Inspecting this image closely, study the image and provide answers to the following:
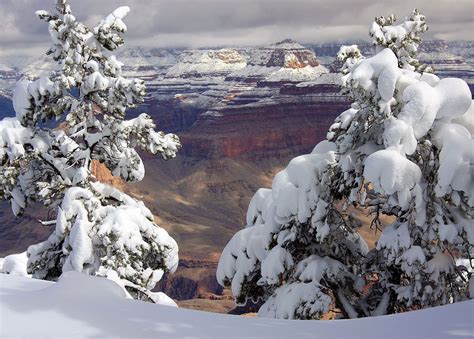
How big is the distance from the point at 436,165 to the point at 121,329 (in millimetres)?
5678

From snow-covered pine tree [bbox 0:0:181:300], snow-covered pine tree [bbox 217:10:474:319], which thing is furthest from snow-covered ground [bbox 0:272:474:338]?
snow-covered pine tree [bbox 0:0:181:300]

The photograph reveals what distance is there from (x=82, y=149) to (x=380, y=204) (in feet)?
18.4

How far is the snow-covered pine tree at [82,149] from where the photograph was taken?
33.0ft

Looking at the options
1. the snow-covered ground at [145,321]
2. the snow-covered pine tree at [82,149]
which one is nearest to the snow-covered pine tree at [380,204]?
the snow-covered pine tree at [82,149]

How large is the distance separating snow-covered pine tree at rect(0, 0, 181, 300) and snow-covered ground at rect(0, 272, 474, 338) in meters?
3.94

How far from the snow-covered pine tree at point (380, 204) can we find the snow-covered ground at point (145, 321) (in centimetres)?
250

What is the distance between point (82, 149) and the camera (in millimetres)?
10805

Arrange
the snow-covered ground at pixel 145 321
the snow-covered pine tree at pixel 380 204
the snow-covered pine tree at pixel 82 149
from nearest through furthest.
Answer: the snow-covered ground at pixel 145 321 < the snow-covered pine tree at pixel 380 204 < the snow-covered pine tree at pixel 82 149

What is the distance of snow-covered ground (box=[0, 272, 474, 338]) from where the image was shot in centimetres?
501

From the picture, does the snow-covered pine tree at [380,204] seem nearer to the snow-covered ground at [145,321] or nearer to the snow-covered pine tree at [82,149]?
the snow-covered pine tree at [82,149]

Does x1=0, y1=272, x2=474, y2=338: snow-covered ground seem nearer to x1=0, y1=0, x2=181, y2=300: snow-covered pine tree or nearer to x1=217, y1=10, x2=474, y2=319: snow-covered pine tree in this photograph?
x1=217, y1=10, x2=474, y2=319: snow-covered pine tree

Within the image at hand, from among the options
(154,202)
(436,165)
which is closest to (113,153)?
(436,165)

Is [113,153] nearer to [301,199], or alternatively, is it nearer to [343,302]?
[301,199]

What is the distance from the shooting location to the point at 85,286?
5.86 m
